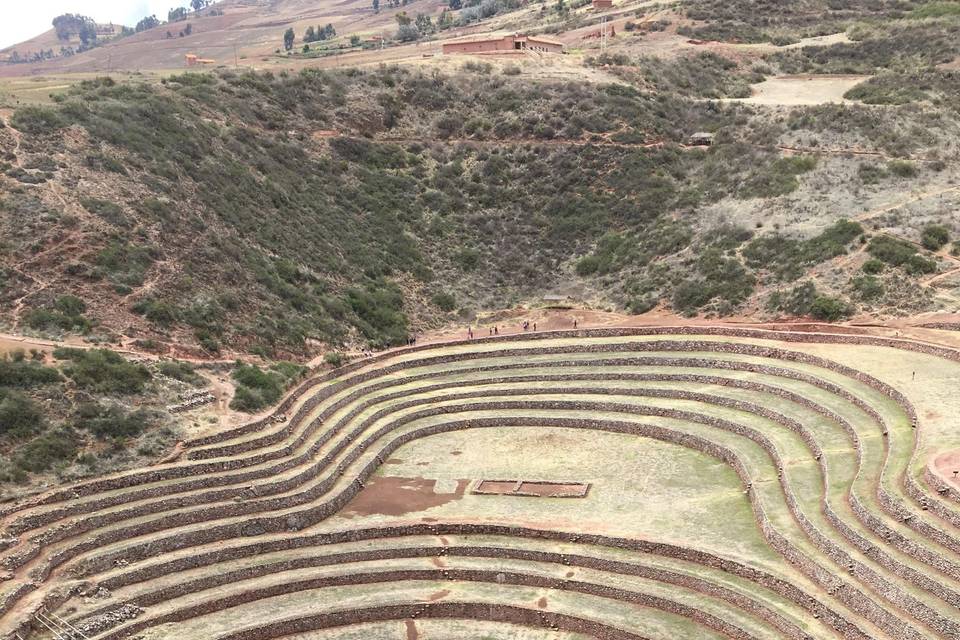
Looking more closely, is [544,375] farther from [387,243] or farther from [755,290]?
[387,243]

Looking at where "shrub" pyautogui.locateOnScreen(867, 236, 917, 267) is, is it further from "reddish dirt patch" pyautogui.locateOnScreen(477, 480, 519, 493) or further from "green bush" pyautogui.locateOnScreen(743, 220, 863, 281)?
"reddish dirt patch" pyautogui.locateOnScreen(477, 480, 519, 493)

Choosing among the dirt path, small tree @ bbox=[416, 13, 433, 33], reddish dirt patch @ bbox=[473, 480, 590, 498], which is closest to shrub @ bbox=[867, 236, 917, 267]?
the dirt path

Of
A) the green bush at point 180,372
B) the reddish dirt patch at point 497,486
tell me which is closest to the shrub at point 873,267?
the reddish dirt patch at point 497,486

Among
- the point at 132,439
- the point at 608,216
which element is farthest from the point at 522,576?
the point at 608,216

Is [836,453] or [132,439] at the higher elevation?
[132,439]

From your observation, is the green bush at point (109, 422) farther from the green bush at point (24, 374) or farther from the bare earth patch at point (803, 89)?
the bare earth patch at point (803, 89)

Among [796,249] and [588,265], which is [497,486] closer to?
[796,249]
